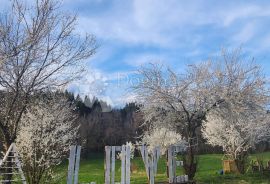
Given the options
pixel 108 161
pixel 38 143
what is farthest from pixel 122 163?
pixel 38 143

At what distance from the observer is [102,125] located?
228 feet

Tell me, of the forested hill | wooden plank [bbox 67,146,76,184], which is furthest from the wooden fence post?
the forested hill

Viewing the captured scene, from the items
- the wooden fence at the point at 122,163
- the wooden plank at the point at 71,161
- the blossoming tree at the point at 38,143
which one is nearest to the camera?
the wooden plank at the point at 71,161

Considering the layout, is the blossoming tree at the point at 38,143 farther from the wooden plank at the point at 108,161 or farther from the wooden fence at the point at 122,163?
the wooden plank at the point at 108,161

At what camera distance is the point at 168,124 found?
75.4ft

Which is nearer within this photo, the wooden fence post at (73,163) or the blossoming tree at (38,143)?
the wooden fence post at (73,163)

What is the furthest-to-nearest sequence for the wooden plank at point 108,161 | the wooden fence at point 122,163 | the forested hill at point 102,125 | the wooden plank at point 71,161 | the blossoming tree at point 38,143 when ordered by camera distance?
1. the forested hill at point 102,125
2. the blossoming tree at point 38,143
3. the wooden plank at point 108,161
4. the wooden fence at point 122,163
5. the wooden plank at point 71,161

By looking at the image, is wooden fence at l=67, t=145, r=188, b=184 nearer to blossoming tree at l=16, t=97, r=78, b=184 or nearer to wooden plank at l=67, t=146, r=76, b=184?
wooden plank at l=67, t=146, r=76, b=184

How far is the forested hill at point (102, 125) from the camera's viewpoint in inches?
2544

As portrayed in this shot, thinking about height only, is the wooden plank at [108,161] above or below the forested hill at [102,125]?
below

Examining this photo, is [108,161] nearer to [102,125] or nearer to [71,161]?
[71,161]

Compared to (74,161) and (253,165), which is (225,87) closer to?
(253,165)

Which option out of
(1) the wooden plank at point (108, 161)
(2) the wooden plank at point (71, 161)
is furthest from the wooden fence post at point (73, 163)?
(1) the wooden plank at point (108, 161)

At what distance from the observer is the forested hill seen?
64625 millimetres
